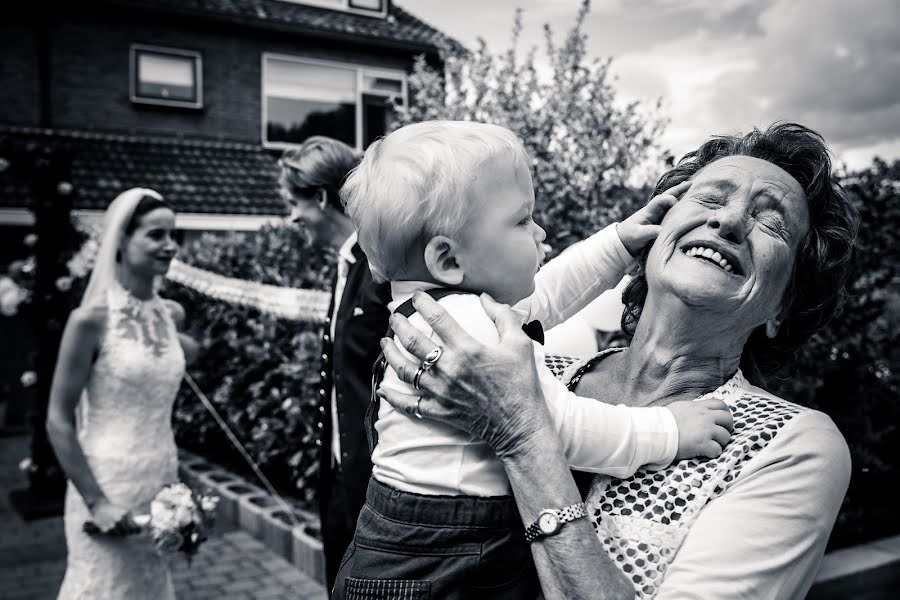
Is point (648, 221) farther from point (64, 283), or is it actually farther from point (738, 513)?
point (64, 283)

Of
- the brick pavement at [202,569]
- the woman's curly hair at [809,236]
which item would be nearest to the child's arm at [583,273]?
the woman's curly hair at [809,236]

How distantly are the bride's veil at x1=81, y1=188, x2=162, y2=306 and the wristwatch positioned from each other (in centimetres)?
286

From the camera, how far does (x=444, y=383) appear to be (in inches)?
55.6

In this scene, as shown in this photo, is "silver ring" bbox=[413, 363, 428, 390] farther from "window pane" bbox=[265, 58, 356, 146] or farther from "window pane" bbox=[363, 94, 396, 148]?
"window pane" bbox=[363, 94, 396, 148]

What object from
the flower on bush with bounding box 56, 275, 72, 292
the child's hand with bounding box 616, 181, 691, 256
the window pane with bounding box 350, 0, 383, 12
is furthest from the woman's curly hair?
the window pane with bounding box 350, 0, 383, 12

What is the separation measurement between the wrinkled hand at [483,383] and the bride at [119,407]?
2.42 meters

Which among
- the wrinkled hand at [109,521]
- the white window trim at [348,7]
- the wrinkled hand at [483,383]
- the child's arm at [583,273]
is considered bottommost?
the wrinkled hand at [109,521]

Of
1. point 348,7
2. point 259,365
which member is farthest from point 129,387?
point 348,7

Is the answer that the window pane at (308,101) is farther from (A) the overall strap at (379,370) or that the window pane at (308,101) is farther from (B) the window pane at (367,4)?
(A) the overall strap at (379,370)

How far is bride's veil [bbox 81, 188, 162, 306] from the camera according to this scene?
360cm

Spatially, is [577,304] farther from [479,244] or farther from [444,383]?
[444,383]

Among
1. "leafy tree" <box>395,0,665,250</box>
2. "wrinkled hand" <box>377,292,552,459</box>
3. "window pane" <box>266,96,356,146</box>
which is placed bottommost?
"wrinkled hand" <box>377,292,552,459</box>

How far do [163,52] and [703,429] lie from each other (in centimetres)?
1505

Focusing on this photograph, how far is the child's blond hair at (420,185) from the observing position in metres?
1.48
